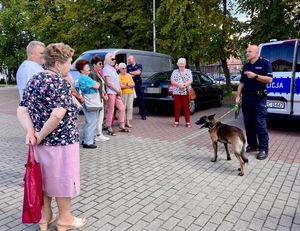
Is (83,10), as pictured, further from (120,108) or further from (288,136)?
(288,136)

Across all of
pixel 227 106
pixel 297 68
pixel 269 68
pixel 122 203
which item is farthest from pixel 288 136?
pixel 227 106

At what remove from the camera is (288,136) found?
6.67 meters

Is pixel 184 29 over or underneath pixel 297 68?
over

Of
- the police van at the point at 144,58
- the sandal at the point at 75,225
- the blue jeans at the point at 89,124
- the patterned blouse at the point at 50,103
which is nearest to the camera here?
the patterned blouse at the point at 50,103

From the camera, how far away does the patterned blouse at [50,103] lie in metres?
2.40

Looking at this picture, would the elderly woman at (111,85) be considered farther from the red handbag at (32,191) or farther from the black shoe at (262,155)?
the red handbag at (32,191)

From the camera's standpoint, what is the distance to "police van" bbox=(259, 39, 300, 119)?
6.45 meters

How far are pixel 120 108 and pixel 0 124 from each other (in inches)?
177

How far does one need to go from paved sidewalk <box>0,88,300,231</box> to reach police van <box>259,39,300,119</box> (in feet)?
2.45

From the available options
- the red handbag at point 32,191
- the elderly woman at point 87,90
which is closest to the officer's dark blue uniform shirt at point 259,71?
the elderly woman at point 87,90

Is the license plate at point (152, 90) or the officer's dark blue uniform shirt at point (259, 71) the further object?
the license plate at point (152, 90)

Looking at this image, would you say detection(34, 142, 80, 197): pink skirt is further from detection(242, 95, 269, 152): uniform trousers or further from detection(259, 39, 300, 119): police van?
detection(259, 39, 300, 119): police van

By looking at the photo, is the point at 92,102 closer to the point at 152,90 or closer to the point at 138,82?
the point at 138,82

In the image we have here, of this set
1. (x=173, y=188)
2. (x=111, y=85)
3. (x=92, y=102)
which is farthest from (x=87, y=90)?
(x=173, y=188)
